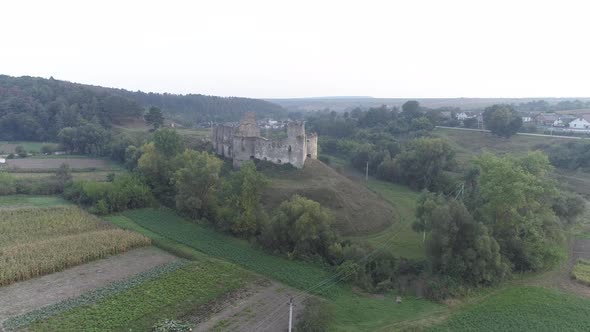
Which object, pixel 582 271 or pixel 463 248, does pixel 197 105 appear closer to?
pixel 463 248

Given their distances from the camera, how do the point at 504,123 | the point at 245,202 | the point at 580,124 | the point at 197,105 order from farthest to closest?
the point at 197,105 < the point at 580,124 < the point at 504,123 < the point at 245,202

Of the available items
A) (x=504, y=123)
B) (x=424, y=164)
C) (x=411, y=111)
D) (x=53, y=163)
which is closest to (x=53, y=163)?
(x=53, y=163)

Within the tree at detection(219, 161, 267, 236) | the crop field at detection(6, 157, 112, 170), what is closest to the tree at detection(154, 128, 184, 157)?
the crop field at detection(6, 157, 112, 170)

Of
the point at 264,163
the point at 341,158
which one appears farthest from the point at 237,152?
the point at 341,158

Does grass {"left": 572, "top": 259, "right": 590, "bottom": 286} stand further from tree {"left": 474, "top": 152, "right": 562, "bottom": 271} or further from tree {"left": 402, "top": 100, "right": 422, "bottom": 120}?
tree {"left": 402, "top": 100, "right": 422, "bottom": 120}

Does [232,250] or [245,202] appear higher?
[245,202]

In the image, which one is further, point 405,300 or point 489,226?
point 489,226

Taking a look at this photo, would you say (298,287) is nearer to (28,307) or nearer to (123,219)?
(28,307)
